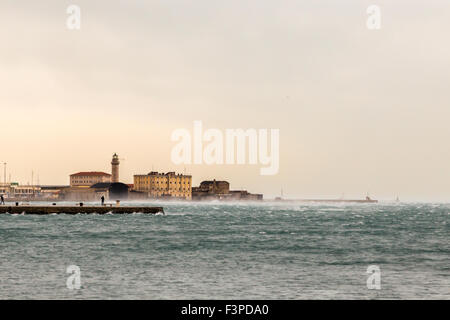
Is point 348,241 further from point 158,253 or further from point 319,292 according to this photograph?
point 319,292

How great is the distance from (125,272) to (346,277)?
12.2m

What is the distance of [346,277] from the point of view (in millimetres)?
36125

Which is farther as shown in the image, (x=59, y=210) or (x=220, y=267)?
(x=59, y=210)

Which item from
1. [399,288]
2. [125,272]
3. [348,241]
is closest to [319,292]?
[399,288]

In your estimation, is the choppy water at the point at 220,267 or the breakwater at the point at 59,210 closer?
the choppy water at the point at 220,267

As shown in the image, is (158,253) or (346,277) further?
(158,253)

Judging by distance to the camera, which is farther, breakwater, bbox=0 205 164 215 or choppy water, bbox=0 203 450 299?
breakwater, bbox=0 205 164 215

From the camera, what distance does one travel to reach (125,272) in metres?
37.4
